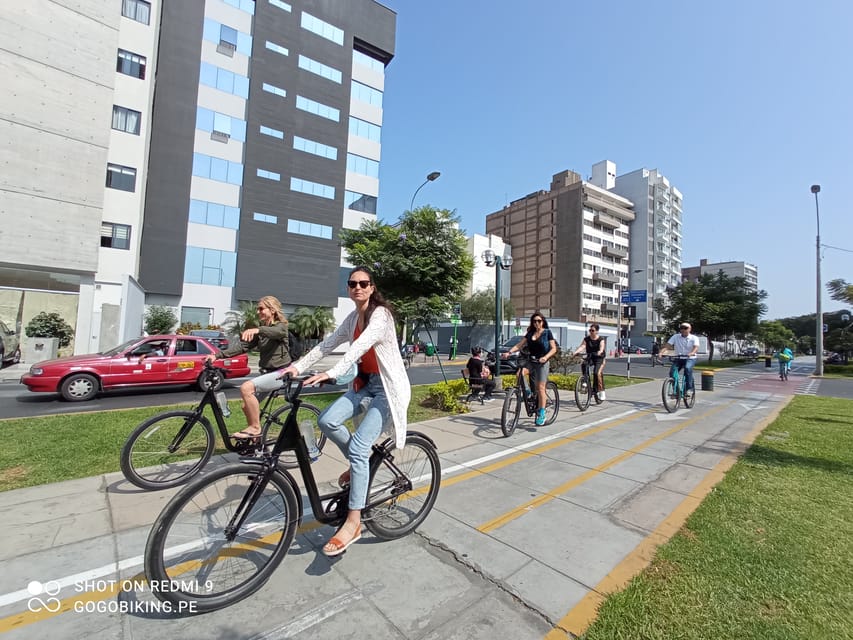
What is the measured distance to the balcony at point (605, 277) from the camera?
62453 millimetres

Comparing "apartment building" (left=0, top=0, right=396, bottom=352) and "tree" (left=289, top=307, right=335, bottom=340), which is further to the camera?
"tree" (left=289, top=307, right=335, bottom=340)

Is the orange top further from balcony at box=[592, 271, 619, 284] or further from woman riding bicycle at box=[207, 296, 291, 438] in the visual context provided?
balcony at box=[592, 271, 619, 284]

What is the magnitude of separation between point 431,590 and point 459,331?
40877mm

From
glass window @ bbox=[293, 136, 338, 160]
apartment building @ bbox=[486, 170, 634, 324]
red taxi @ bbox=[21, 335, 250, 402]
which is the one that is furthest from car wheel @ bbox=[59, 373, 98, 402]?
apartment building @ bbox=[486, 170, 634, 324]

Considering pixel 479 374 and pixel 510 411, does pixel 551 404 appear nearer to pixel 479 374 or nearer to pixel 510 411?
pixel 510 411

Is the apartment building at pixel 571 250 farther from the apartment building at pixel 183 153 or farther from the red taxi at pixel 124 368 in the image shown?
the red taxi at pixel 124 368

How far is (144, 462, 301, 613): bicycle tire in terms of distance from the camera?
6.97 feet

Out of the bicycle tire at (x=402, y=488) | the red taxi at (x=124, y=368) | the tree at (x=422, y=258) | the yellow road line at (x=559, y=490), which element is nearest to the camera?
the bicycle tire at (x=402, y=488)

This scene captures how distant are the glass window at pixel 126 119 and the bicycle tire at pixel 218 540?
28.7 metres

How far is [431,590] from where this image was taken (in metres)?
2.45

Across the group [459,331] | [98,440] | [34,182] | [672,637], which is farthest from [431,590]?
[459,331]

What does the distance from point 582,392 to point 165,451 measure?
8017mm

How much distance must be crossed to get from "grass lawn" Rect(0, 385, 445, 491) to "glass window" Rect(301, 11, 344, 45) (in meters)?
36.1

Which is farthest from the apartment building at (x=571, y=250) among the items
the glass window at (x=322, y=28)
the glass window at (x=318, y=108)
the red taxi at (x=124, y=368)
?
Answer: the red taxi at (x=124, y=368)
